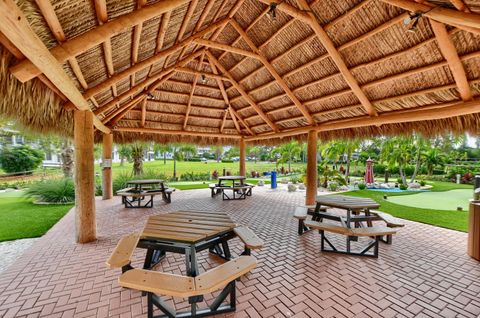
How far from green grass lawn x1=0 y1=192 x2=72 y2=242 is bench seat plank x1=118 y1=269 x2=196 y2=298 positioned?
481 cm

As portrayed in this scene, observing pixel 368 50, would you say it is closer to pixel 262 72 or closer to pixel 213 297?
pixel 262 72

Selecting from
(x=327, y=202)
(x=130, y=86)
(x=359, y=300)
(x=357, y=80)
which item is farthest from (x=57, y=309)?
(x=357, y=80)

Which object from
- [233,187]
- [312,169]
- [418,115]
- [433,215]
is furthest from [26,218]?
[433,215]

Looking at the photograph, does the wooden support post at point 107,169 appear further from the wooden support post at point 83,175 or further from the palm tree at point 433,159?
the palm tree at point 433,159

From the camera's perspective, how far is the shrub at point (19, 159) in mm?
14680

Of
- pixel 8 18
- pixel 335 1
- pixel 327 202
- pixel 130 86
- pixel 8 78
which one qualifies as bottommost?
pixel 327 202

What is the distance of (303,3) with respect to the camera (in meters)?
4.84

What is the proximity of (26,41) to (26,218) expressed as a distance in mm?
6844

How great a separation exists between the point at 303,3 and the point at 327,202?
15.0ft

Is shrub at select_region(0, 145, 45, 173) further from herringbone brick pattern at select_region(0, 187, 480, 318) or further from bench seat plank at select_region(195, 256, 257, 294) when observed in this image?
bench seat plank at select_region(195, 256, 257, 294)

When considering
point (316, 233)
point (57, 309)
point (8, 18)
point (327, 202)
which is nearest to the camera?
point (8, 18)

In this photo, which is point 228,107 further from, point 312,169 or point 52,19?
point 52,19

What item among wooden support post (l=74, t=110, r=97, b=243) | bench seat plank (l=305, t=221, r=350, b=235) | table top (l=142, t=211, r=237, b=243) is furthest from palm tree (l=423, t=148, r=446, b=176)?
wooden support post (l=74, t=110, r=97, b=243)

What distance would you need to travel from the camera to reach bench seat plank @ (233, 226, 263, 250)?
2.88 m
